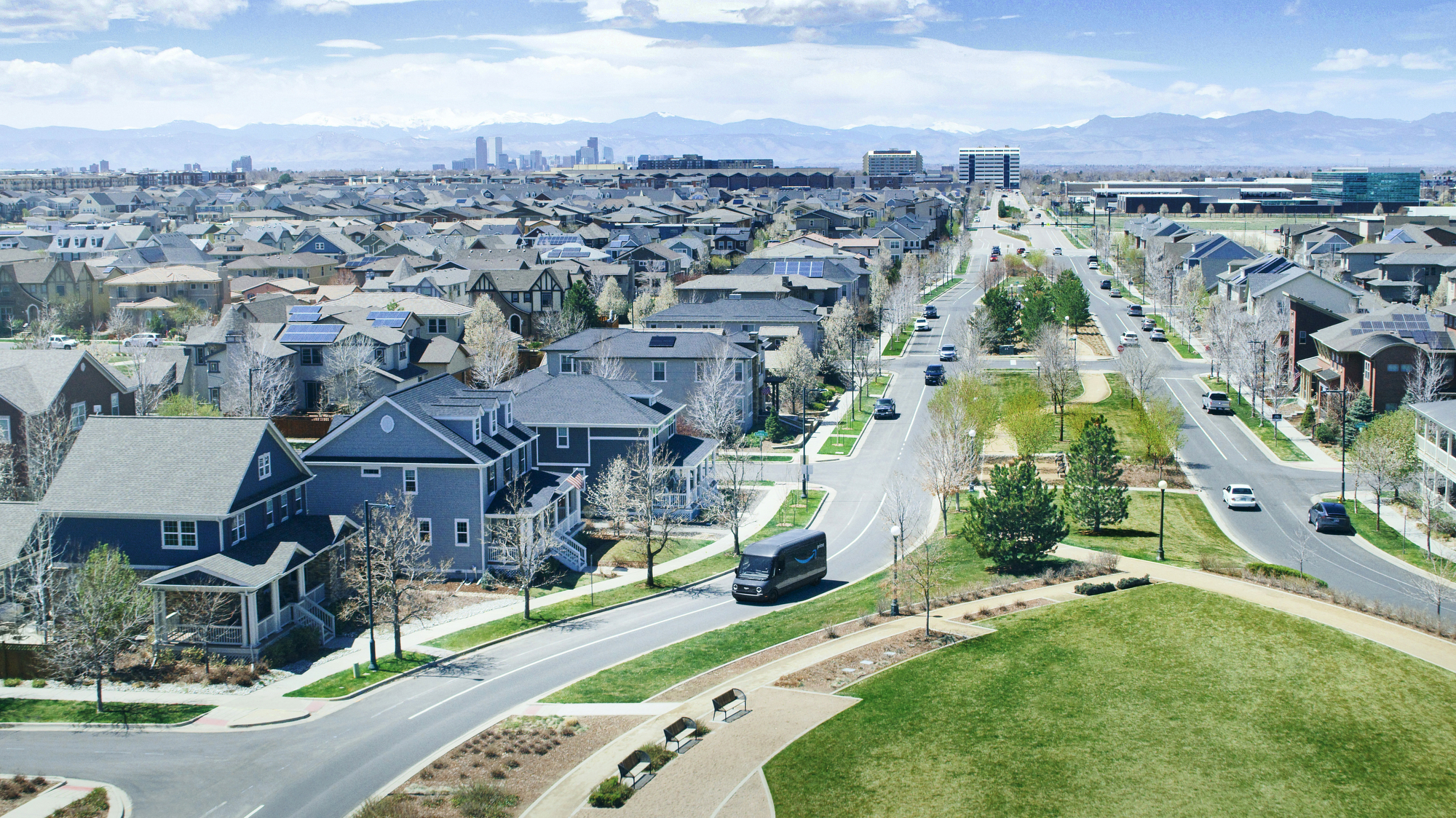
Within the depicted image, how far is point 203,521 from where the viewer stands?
134ft

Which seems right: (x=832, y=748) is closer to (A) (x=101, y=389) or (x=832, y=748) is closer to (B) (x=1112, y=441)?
(B) (x=1112, y=441)

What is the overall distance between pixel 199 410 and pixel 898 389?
47.9 metres

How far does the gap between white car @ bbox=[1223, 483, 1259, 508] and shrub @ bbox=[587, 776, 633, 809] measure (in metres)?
41.2

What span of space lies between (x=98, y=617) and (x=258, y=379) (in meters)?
34.5

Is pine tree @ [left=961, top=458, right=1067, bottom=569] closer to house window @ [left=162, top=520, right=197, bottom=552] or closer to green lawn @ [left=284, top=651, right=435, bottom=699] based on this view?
green lawn @ [left=284, top=651, right=435, bottom=699]

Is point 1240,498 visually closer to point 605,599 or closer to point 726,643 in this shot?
point 726,643

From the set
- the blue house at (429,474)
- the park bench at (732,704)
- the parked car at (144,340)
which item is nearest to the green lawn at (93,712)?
the blue house at (429,474)

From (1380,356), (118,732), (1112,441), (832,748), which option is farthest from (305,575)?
(1380,356)

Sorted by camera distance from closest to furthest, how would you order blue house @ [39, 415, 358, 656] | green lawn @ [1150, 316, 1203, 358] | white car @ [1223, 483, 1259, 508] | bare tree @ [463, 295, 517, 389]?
1. blue house @ [39, 415, 358, 656]
2. white car @ [1223, 483, 1259, 508]
3. bare tree @ [463, 295, 517, 389]
4. green lawn @ [1150, 316, 1203, 358]

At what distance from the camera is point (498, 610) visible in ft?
144

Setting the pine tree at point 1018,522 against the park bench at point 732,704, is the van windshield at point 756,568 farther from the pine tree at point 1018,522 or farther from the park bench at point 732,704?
the park bench at point 732,704

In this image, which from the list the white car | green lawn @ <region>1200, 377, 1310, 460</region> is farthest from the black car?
green lawn @ <region>1200, 377, 1310, 460</region>

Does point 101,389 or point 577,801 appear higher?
point 101,389

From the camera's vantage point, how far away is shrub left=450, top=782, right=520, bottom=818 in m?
26.3
